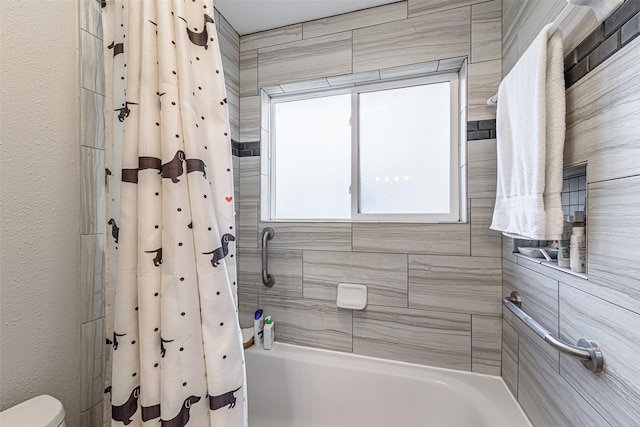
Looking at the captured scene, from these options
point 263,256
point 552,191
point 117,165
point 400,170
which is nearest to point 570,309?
point 552,191

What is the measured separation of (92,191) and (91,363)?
58 cm

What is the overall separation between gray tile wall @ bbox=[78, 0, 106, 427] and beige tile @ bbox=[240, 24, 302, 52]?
902mm

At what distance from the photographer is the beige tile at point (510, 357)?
1.13 meters

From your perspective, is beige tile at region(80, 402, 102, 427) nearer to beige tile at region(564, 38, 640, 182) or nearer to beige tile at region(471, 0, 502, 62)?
beige tile at region(564, 38, 640, 182)

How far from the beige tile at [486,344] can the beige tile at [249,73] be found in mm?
1815

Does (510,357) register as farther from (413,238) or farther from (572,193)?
(572,193)

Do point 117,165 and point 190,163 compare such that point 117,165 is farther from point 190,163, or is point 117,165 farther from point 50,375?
point 50,375

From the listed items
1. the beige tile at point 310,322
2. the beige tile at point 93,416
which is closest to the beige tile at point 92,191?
the beige tile at point 93,416

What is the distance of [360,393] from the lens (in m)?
1.37

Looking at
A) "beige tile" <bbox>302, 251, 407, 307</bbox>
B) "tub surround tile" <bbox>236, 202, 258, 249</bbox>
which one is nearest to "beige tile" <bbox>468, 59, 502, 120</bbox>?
"beige tile" <bbox>302, 251, 407, 307</bbox>

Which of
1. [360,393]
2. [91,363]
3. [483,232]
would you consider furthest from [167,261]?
[483,232]

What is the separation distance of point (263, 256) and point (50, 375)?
93 cm

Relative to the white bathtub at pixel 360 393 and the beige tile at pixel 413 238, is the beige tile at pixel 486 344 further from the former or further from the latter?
the beige tile at pixel 413 238

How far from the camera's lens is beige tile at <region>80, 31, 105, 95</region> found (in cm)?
88
